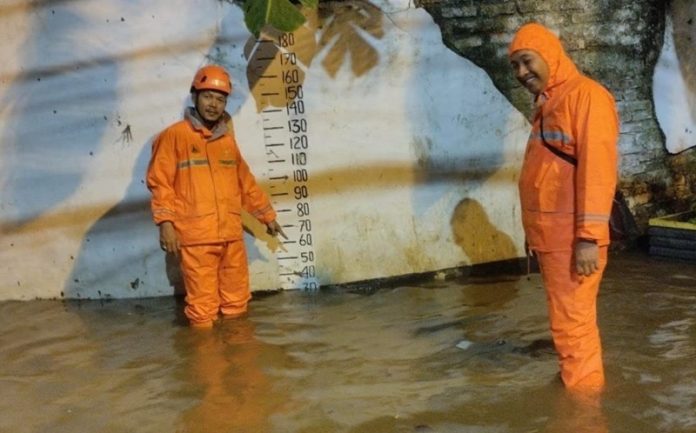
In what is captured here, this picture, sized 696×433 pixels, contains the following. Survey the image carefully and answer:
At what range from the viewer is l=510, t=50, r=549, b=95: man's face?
3023 millimetres

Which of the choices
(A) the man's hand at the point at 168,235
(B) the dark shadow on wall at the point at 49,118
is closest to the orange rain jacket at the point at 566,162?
(A) the man's hand at the point at 168,235

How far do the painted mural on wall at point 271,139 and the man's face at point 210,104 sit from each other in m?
0.44

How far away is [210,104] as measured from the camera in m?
4.15

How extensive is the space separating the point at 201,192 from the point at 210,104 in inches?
18.0

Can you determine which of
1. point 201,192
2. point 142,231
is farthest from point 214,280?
point 142,231

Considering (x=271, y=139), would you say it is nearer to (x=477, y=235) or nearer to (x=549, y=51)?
(x=477, y=235)

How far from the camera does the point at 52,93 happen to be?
4.61m

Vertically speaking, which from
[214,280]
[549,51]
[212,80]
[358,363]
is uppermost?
[212,80]

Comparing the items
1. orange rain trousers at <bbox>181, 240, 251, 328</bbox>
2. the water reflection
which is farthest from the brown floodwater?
orange rain trousers at <bbox>181, 240, 251, 328</bbox>

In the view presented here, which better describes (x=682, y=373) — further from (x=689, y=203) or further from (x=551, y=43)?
(x=689, y=203)

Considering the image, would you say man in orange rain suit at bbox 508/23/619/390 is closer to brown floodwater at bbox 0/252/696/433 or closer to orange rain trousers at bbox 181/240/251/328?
brown floodwater at bbox 0/252/696/433

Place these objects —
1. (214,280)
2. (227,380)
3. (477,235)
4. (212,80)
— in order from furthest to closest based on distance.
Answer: (477,235)
(214,280)
(212,80)
(227,380)

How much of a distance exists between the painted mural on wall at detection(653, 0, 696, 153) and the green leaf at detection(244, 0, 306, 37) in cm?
259

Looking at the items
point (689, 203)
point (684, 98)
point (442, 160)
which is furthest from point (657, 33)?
point (442, 160)
